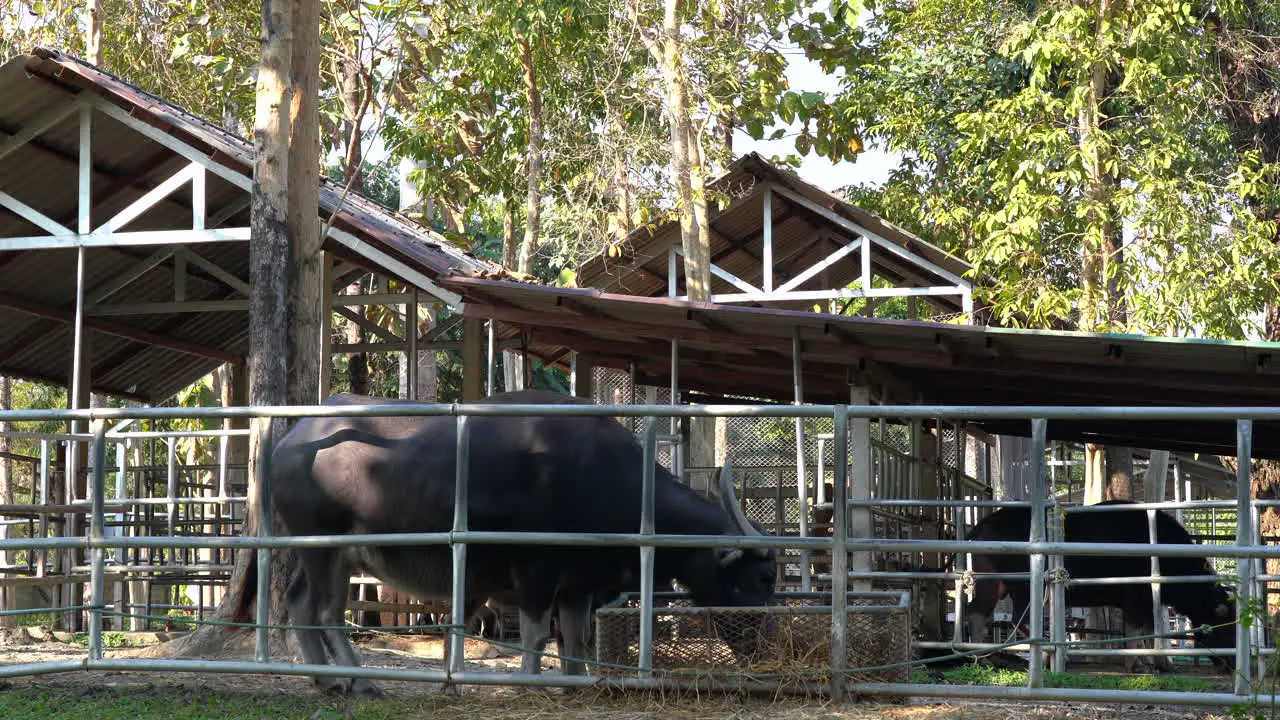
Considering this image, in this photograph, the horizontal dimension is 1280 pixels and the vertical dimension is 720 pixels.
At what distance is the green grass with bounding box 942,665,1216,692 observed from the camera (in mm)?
7793

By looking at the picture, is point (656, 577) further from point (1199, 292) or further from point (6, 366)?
point (6, 366)

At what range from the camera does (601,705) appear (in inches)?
248

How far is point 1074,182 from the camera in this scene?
1606 centimetres

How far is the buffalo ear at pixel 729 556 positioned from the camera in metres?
7.33

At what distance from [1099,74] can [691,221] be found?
16.5ft

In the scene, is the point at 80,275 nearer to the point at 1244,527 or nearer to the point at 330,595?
the point at 330,595

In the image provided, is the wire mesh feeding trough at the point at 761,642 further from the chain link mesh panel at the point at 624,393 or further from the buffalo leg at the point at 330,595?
the chain link mesh panel at the point at 624,393

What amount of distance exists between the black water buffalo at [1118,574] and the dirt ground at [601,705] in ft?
15.4

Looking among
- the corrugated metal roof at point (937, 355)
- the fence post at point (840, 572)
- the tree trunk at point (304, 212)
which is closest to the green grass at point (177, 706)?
the fence post at point (840, 572)

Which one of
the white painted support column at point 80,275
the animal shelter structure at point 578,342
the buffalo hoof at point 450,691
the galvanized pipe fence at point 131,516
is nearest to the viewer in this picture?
the buffalo hoof at point 450,691

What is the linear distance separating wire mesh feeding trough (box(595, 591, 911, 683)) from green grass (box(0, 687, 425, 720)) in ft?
3.37

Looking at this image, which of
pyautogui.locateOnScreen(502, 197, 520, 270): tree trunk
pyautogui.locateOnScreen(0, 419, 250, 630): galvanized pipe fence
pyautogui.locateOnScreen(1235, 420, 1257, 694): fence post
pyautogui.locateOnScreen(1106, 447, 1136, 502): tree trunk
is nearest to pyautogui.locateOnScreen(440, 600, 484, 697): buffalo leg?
pyautogui.locateOnScreen(0, 419, 250, 630): galvanized pipe fence

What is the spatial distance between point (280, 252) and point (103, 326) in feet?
26.5

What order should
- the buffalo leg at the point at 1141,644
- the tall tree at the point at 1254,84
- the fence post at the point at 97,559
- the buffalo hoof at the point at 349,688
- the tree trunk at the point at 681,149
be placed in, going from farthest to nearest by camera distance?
1. the tall tree at the point at 1254,84
2. the tree trunk at the point at 681,149
3. the buffalo leg at the point at 1141,644
4. the buffalo hoof at the point at 349,688
5. the fence post at the point at 97,559
